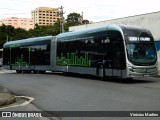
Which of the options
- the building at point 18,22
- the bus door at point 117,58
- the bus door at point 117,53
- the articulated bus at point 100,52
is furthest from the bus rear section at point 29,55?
the building at point 18,22

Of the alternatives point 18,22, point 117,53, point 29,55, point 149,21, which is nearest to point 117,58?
point 117,53

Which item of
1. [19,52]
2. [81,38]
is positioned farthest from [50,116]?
[19,52]

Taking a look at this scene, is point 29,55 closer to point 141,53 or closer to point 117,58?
point 117,58

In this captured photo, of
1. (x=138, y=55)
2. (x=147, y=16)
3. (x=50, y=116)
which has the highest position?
(x=147, y=16)

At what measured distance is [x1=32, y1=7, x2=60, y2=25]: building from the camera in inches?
3890

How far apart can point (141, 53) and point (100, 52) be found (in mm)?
3199

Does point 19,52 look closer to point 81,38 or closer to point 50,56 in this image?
point 50,56

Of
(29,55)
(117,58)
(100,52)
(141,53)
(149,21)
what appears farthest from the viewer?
(29,55)

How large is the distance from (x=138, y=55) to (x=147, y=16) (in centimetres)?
1138

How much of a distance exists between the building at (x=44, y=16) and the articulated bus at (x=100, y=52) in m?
64.3

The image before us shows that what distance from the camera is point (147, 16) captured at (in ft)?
104

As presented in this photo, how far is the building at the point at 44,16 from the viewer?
9881 cm

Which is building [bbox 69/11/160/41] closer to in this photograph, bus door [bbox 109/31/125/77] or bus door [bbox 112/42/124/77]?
bus door [bbox 109/31/125/77]

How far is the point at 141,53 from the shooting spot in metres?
21.0
